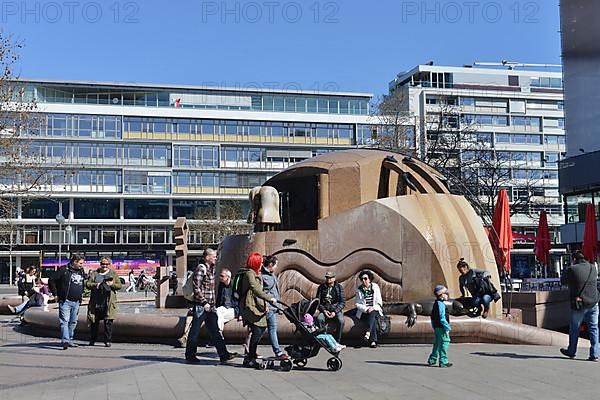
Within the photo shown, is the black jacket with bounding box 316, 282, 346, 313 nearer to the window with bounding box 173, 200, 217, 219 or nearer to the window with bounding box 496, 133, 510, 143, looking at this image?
the window with bounding box 173, 200, 217, 219

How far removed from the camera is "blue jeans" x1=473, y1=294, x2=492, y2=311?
1453cm

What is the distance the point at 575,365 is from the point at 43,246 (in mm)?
64391

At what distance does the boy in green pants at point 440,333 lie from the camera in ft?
36.5

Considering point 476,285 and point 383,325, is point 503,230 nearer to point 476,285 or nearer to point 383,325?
point 476,285

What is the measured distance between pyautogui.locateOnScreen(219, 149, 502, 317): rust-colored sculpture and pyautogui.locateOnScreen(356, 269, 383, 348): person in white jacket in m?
1.37

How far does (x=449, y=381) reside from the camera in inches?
388

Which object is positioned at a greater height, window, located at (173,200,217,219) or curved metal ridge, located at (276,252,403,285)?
window, located at (173,200,217,219)

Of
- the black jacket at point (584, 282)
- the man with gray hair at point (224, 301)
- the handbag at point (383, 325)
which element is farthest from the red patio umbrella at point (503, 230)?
the man with gray hair at point (224, 301)

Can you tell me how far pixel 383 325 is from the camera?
13.5 meters

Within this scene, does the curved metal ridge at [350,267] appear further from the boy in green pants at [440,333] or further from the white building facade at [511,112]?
the white building facade at [511,112]

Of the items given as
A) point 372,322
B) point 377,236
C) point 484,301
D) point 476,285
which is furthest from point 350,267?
point 484,301

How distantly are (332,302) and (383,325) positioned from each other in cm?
128

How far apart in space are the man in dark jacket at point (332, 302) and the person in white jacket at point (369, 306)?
57 centimetres

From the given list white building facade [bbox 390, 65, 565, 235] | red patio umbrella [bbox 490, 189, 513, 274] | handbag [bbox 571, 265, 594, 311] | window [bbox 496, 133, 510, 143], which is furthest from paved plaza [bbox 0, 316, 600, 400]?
window [bbox 496, 133, 510, 143]
